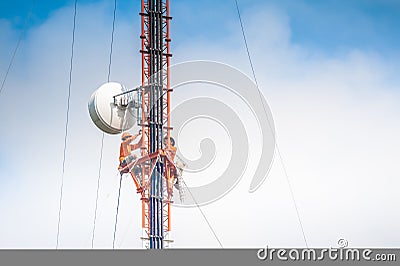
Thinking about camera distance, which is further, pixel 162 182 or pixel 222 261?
pixel 162 182

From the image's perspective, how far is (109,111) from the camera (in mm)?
28672

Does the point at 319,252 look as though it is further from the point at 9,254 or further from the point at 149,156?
the point at 149,156

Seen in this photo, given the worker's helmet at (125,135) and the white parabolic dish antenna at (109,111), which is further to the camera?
the worker's helmet at (125,135)

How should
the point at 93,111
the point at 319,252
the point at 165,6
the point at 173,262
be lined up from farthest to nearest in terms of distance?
1. the point at 165,6
2. the point at 93,111
3. the point at 319,252
4. the point at 173,262

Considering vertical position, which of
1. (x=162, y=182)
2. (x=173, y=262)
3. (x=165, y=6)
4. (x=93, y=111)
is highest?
(x=165, y=6)

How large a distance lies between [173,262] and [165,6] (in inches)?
765

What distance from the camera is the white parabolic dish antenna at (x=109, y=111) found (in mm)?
28406

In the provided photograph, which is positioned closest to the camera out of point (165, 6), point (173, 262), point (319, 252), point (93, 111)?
point (173, 262)

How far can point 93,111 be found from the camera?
1118 inches

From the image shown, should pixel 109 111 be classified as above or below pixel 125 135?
above

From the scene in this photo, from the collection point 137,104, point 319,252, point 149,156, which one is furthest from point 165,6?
point 319,252

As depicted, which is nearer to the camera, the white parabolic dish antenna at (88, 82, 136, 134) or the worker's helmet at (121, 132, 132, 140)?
the white parabolic dish antenna at (88, 82, 136, 134)

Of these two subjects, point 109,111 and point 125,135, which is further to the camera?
point 125,135

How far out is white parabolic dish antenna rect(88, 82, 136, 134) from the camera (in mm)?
28406
